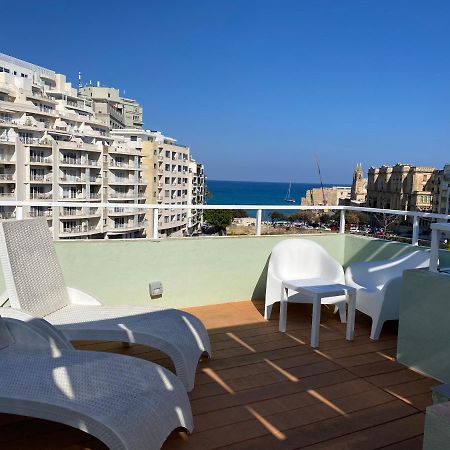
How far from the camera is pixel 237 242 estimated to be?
442 cm

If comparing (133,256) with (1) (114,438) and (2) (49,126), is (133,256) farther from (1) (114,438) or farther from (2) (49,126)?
(2) (49,126)

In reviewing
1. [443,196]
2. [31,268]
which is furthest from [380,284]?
[443,196]

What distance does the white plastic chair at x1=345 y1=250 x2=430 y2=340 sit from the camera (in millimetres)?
3414

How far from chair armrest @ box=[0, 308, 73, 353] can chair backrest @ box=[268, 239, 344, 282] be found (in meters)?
2.26

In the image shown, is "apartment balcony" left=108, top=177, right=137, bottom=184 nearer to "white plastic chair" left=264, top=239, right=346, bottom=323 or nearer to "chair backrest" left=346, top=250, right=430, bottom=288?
"white plastic chair" left=264, top=239, right=346, bottom=323

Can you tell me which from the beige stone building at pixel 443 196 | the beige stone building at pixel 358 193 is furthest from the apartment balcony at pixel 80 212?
the beige stone building at pixel 443 196

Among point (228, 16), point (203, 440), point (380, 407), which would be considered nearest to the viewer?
point (203, 440)

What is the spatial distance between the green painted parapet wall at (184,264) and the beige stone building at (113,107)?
66.1 meters

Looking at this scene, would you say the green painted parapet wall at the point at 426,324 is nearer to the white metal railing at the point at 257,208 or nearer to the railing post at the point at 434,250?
the railing post at the point at 434,250

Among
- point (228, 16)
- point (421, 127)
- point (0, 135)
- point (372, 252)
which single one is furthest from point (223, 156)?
point (372, 252)

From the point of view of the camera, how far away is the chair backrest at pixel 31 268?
2.64m

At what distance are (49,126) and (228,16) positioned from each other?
3776cm

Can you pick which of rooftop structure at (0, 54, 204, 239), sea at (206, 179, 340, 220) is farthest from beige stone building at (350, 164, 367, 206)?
sea at (206, 179, 340, 220)

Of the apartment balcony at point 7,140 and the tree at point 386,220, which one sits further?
the apartment balcony at point 7,140
